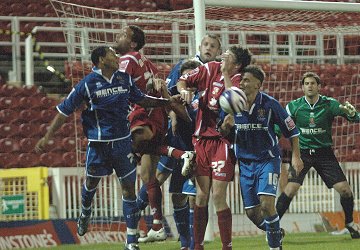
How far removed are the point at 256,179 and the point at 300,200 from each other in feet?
22.9

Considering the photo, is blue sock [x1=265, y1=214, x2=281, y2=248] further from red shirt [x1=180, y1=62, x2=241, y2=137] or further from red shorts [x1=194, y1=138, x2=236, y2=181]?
red shirt [x1=180, y1=62, x2=241, y2=137]

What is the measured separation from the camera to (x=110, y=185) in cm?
1498

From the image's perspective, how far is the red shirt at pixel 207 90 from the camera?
31.0ft

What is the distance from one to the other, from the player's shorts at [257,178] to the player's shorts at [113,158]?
1336mm

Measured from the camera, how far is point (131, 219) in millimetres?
10078

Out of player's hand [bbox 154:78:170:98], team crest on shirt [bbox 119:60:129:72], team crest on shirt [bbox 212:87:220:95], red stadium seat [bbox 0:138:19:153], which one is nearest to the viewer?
team crest on shirt [bbox 212:87:220:95]

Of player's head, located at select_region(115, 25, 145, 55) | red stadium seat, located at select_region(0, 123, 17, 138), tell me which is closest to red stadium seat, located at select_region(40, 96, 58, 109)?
red stadium seat, located at select_region(0, 123, 17, 138)

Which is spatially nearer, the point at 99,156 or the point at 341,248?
the point at 99,156

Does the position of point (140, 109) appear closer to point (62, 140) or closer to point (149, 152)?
point (149, 152)

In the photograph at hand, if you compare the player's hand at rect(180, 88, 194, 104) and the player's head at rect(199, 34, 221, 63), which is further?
the player's head at rect(199, 34, 221, 63)

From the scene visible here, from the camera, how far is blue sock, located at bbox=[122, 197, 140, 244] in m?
10.0

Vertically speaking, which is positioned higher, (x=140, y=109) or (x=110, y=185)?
(x=140, y=109)

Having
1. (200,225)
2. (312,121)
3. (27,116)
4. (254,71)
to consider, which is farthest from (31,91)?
(200,225)

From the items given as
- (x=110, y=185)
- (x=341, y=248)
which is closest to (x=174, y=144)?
(x=341, y=248)
